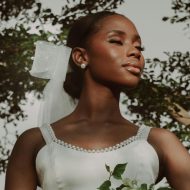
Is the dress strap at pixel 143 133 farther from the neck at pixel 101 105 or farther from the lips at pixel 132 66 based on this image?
the lips at pixel 132 66

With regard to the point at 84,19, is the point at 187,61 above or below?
below

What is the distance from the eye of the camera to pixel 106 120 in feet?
11.6

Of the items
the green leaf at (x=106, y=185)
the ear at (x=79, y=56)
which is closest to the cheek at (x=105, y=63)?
the ear at (x=79, y=56)

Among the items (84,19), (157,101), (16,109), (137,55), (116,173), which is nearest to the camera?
(116,173)

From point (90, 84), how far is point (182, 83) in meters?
5.24

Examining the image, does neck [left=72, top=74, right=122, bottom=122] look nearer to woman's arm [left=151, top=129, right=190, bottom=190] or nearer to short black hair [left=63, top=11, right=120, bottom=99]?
short black hair [left=63, top=11, right=120, bottom=99]

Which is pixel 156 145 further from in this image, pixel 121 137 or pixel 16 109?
pixel 16 109

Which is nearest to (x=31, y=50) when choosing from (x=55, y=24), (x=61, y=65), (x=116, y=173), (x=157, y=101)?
(x=55, y=24)

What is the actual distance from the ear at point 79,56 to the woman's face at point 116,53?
0.05m

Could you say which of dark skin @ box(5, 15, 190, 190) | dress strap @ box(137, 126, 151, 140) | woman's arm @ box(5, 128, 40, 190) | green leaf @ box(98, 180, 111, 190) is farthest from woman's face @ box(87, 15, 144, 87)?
green leaf @ box(98, 180, 111, 190)

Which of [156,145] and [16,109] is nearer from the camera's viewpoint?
[156,145]

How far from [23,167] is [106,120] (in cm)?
54

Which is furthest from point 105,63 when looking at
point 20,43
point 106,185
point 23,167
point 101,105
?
point 20,43

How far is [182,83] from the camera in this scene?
8.67 meters
